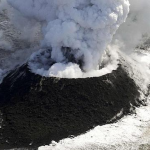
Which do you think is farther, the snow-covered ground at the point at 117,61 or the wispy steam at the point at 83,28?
the wispy steam at the point at 83,28

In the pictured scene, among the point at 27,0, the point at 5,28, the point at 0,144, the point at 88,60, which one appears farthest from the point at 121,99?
the point at 5,28

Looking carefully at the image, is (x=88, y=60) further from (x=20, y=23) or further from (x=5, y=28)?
(x=5, y=28)

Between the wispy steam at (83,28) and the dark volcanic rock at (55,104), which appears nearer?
the dark volcanic rock at (55,104)

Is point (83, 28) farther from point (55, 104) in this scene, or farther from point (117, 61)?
point (55, 104)

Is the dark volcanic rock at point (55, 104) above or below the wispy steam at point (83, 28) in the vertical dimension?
below

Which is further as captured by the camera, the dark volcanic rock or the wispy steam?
the wispy steam

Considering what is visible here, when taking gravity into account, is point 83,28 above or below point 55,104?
above

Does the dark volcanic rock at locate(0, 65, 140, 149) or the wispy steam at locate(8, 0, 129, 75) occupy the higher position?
the wispy steam at locate(8, 0, 129, 75)

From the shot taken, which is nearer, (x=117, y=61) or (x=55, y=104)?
(x=55, y=104)

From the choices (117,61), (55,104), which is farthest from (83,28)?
(55,104)
